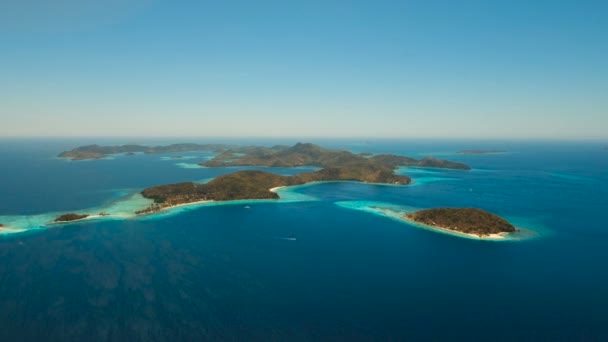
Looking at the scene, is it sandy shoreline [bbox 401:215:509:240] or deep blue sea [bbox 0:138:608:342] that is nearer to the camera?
deep blue sea [bbox 0:138:608:342]

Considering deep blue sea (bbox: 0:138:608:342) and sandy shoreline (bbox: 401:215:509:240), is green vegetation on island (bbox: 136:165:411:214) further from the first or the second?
sandy shoreline (bbox: 401:215:509:240)

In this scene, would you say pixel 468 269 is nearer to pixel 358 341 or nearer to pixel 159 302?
pixel 358 341

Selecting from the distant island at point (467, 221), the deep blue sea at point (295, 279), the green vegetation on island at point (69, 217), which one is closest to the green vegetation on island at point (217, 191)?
the deep blue sea at point (295, 279)

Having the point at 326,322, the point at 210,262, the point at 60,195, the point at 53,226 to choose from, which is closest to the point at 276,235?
the point at 210,262

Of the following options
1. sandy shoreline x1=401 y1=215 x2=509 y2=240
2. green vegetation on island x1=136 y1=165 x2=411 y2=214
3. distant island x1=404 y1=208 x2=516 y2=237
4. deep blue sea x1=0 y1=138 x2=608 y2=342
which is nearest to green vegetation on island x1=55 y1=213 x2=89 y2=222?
deep blue sea x1=0 y1=138 x2=608 y2=342

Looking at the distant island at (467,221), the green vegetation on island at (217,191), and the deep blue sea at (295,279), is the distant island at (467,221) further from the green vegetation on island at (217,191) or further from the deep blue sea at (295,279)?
the green vegetation on island at (217,191)

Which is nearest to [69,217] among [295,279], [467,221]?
[295,279]
